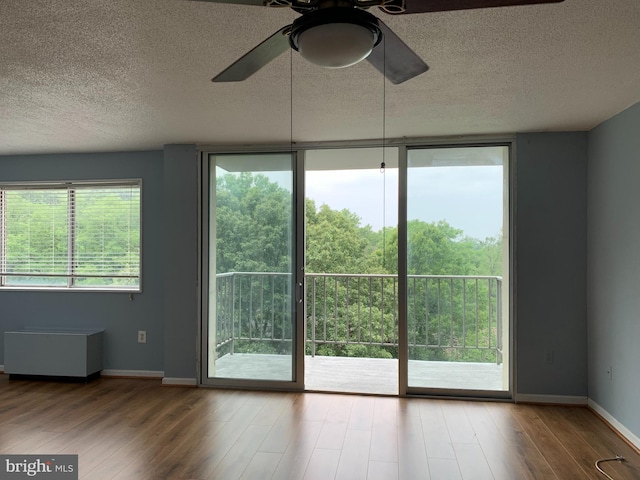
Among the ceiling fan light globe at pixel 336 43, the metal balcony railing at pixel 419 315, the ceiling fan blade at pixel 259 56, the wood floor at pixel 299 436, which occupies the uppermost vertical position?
the ceiling fan blade at pixel 259 56

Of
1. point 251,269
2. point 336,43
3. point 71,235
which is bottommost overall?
point 251,269

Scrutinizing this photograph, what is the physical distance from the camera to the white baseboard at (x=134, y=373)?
4469 mm

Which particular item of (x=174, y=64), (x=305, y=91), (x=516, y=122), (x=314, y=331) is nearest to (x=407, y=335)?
(x=314, y=331)

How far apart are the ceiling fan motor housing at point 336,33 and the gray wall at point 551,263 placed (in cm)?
295

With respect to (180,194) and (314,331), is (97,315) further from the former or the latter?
(314,331)

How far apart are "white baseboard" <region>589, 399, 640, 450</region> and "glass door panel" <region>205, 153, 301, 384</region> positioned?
244cm

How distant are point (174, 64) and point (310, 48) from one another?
4.23 feet

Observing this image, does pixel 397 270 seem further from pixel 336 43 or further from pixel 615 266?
pixel 336 43

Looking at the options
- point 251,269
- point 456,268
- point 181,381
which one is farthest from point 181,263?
point 456,268

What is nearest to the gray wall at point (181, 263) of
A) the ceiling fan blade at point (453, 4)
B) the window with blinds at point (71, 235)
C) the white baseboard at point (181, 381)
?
the white baseboard at point (181, 381)

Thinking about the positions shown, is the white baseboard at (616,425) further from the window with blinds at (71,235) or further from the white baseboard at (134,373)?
the window with blinds at (71,235)

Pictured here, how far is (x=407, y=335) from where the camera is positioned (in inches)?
157

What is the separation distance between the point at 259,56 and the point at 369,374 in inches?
148

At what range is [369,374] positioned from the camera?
4.62 meters
